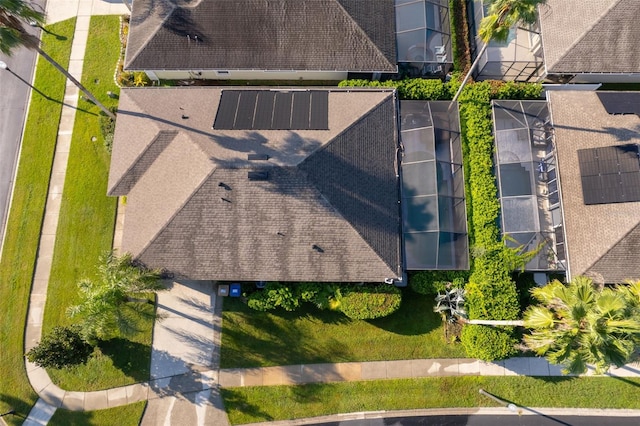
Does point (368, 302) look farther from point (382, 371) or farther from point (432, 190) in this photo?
point (432, 190)

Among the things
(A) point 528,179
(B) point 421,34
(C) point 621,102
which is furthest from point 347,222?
(C) point 621,102

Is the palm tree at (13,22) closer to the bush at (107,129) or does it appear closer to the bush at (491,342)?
the bush at (107,129)

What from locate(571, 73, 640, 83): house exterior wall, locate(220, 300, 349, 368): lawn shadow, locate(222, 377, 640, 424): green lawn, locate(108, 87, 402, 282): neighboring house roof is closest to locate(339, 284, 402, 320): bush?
locate(108, 87, 402, 282): neighboring house roof

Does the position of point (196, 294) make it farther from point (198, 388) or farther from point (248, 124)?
point (248, 124)

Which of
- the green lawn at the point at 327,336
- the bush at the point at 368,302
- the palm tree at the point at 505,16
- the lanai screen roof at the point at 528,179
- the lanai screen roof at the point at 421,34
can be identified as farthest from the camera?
the lanai screen roof at the point at 421,34

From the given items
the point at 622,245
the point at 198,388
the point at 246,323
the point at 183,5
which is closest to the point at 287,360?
the point at 246,323

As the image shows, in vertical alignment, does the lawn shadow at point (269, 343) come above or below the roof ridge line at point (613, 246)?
below

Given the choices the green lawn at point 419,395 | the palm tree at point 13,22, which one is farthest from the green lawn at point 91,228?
the palm tree at point 13,22
